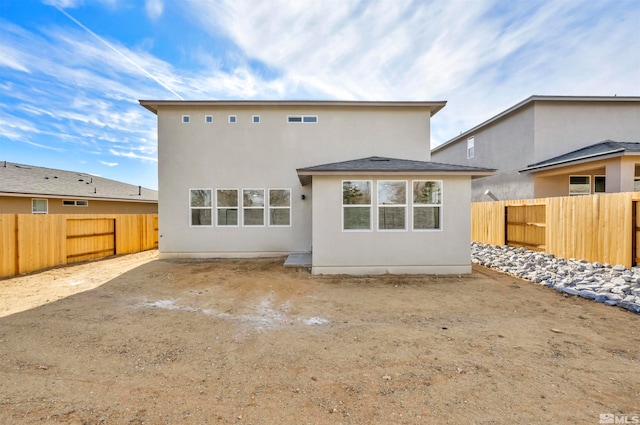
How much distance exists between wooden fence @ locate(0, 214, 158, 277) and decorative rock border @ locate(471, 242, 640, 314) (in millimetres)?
14609

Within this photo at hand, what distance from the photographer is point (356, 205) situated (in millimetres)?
7453

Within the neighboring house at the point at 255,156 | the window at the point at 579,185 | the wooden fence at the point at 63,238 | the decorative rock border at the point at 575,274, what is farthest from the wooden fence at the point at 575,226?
the wooden fence at the point at 63,238

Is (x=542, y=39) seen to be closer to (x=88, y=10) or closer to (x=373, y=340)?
(x=373, y=340)

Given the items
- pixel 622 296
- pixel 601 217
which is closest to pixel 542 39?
pixel 601 217

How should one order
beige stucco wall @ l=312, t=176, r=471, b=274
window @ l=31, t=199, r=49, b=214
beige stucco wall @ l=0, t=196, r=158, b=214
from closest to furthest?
1. beige stucco wall @ l=312, t=176, r=471, b=274
2. beige stucco wall @ l=0, t=196, r=158, b=214
3. window @ l=31, t=199, r=49, b=214

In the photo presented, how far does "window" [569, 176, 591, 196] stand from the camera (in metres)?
12.1

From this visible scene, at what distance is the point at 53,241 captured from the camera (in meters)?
8.74

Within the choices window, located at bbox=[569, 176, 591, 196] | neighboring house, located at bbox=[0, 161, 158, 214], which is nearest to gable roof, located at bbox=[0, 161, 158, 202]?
neighboring house, located at bbox=[0, 161, 158, 214]

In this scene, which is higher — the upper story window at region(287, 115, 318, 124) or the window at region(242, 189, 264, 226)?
the upper story window at region(287, 115, 318, 124)

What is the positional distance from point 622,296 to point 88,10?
17509 mm

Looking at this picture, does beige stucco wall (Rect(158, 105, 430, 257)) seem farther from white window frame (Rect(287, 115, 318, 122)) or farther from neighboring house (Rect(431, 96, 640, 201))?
neighboring house (Rect(431, 96, 640, 201))

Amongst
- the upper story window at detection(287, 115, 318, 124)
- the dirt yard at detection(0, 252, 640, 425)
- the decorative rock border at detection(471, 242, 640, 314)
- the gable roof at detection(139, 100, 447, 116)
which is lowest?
the dirt yard at detection(0, 252, 640, 425)

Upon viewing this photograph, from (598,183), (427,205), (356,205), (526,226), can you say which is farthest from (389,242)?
(598,183)

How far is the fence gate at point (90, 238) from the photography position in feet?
31.0
